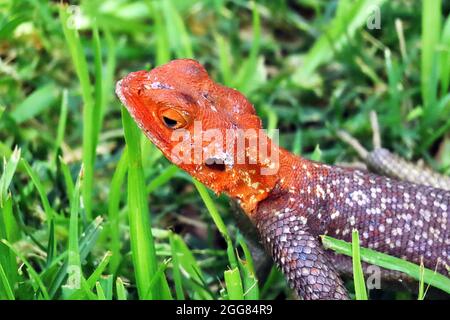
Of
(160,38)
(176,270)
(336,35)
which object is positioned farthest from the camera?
(336,35)

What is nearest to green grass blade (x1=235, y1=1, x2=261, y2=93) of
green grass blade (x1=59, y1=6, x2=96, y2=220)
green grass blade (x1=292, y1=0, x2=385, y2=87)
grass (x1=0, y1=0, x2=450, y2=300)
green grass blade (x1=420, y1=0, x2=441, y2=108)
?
grass (x1=0, y1=0, x2=450, y2=300)

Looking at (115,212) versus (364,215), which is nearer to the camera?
(364,215)

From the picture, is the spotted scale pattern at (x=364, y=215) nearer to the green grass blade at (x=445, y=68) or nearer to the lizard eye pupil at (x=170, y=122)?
the lizard eye pupil at (x=170, y=122)

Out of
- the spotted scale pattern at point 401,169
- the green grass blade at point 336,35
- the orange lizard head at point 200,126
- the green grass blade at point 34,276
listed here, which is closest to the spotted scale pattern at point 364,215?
the orange lizard head at point 200,126

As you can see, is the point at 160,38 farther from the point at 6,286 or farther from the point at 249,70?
the point at 6,286

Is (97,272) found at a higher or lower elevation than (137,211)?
lower

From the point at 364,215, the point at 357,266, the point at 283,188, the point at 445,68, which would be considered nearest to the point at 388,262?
the point at 357,266
